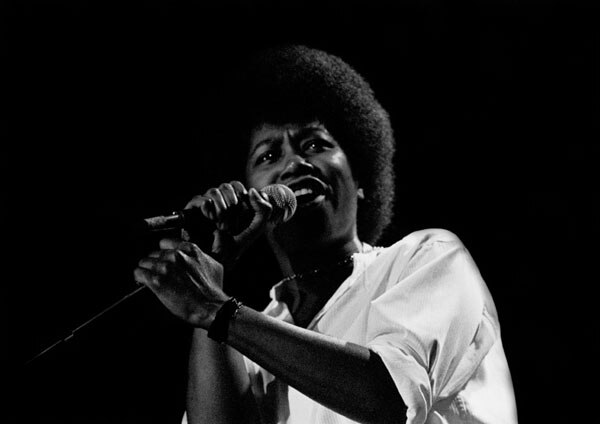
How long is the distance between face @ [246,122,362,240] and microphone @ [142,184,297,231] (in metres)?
0.25

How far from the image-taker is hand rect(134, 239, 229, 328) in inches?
69.3

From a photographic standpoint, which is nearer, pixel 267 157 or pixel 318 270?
pixel 318 270

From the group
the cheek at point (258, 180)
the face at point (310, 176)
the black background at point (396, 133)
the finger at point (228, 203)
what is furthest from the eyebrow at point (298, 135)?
the finger at point (228, 203)

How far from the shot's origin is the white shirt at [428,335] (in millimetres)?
1658

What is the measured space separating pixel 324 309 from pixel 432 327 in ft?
1.92

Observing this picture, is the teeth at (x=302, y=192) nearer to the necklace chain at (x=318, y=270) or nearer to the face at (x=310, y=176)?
the face at (x=310, y=176)

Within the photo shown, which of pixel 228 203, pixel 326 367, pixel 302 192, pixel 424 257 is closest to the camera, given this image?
pixel 326 367

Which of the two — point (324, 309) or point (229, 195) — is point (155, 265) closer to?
point (229, 195)

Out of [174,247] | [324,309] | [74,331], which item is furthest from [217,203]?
[324,309]

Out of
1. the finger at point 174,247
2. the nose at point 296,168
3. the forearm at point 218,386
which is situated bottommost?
the forearm at point 218,386

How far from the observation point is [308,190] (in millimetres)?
2486

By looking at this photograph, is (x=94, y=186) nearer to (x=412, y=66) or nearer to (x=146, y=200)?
(x=146, y=200)

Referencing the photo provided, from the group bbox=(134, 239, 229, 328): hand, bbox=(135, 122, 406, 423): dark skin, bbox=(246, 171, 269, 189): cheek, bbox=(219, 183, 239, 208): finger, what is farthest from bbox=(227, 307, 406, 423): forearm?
bbox=(246, 171, 269, 189): cheek

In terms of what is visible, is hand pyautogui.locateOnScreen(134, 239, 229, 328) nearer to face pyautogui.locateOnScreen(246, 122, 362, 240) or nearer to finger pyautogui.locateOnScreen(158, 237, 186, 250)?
finger pyautogui.locateOnScreen(158, 237, 186, 250)
